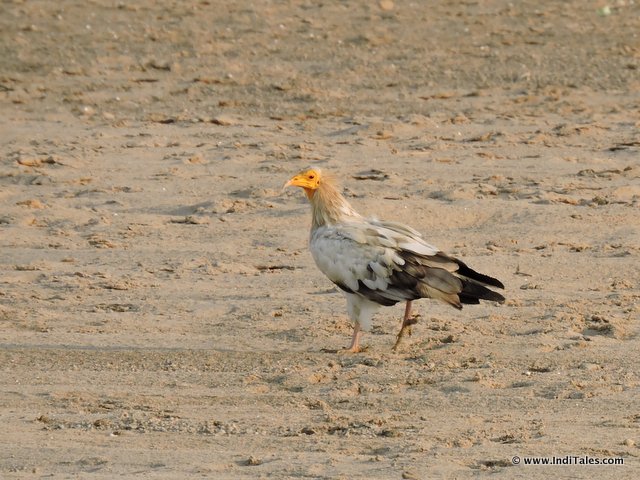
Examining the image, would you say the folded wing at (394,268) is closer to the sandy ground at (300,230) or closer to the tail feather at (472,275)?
the tail feather at (472,275)

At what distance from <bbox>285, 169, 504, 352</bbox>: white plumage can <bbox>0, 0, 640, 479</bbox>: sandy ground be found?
0.31 m

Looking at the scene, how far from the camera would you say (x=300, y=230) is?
10.3 metres

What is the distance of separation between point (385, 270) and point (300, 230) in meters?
2.55

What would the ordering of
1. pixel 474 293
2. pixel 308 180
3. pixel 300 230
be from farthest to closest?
pixel 300 230 → pixel 308 180 → pixel 474 293

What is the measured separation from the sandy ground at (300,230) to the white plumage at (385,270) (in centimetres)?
31

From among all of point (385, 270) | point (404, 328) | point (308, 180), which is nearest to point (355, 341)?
point (404, 328)

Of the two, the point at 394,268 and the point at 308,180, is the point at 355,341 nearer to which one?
the point at 394,268

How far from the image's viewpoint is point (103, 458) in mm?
6133

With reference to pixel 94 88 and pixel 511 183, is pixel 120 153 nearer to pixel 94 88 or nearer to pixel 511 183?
pixel 94 88

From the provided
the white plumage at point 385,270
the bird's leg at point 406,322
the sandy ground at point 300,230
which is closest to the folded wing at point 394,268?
the white plumage at point 385,270

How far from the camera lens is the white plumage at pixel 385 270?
778cm

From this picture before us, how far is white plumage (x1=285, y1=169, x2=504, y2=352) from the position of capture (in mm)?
7781

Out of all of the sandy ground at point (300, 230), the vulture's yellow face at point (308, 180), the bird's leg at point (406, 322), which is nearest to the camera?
the sandy ground at point (300, 230)

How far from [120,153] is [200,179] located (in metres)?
1.14
